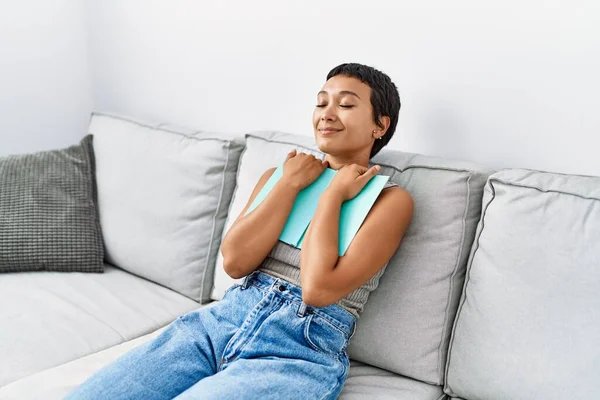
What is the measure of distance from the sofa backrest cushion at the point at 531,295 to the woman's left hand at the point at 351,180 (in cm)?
26

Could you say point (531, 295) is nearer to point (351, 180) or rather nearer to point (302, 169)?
point (351, 180)

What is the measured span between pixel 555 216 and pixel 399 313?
0.39 metres

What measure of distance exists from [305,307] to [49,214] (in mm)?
1064

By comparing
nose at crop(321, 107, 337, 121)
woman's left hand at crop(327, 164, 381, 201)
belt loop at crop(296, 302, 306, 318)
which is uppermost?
nose at crop(321, 107, 337, 121)

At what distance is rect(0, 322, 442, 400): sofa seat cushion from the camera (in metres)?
1.36

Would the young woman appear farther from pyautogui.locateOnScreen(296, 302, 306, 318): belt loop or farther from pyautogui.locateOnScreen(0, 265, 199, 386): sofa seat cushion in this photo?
pyautogui.locateOnScreen(0, 265, 199, 386): sofa seat cushion

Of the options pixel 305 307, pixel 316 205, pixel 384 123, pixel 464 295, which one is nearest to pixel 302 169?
pixel 316 205

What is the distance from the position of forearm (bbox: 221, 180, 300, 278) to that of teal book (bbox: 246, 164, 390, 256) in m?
0.02

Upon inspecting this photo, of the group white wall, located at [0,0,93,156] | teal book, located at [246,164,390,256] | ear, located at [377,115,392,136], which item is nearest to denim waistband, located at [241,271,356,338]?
→ teal book, located at [246,164,390,256]

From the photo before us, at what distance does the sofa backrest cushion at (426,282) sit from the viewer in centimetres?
143

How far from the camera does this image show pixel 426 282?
1.44 metres

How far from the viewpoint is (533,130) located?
1.56 meters

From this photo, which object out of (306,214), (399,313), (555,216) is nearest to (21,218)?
(306,214)

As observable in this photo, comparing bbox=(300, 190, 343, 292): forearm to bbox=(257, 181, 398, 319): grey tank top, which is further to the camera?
bbox=(257, 181, 398, 319): grey tank top
